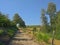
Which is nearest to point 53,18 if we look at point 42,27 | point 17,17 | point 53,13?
point 53,13

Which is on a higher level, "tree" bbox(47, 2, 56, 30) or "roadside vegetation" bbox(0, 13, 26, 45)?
"tree" bbox(47, 2, 56, 30)

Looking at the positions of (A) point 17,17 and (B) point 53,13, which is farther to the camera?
(A) point 17,17

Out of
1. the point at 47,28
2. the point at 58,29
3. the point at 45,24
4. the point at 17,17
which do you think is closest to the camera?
the point at 58,29

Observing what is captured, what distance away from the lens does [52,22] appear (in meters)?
60.4

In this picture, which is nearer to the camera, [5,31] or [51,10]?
[5,31]

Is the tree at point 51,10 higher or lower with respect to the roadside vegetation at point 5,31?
higher

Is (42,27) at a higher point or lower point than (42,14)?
lower

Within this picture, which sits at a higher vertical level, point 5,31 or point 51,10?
point 51,10

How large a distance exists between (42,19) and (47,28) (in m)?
5.83

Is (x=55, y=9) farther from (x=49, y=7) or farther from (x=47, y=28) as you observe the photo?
(x=47, y=28)

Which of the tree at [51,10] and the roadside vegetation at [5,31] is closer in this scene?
the roadside vegetation at [5,31]

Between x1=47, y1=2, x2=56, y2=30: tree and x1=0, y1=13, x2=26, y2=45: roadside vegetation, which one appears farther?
x1=47, y1=2, x2=56, y2=30: tree

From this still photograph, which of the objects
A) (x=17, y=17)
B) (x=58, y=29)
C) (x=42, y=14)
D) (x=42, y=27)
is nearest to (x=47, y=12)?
(x=42, y=14)

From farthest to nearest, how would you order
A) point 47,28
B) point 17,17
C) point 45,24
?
1. point 17,17
2. point 45,24
3. point 47,28
